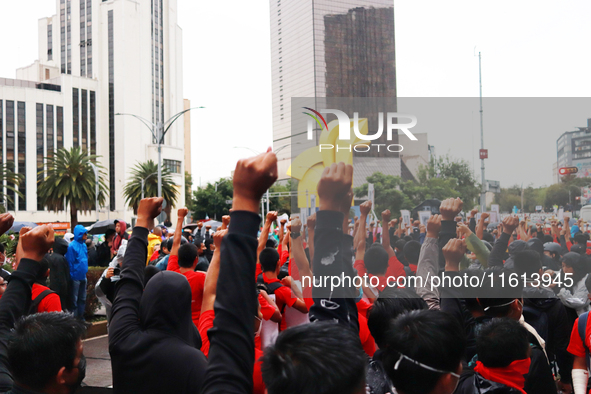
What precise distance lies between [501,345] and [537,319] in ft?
6.85

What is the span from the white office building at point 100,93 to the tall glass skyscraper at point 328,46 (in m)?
60.7

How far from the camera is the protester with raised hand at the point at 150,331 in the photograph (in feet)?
6.97

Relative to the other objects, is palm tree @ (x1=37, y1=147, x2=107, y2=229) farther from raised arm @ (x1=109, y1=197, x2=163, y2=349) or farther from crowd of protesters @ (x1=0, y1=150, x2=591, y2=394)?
raised arm @ (x1=109, y1=197, x2=163, y2=349)

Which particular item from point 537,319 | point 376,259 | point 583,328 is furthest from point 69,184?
point 583,328

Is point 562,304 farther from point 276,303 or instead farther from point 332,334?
point 332,334

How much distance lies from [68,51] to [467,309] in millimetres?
82319

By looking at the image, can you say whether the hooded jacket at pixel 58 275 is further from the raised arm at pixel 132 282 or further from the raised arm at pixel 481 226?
the raised arm at pixel 481 226

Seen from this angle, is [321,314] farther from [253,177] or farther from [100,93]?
[100,93]

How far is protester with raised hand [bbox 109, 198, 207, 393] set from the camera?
2.12m

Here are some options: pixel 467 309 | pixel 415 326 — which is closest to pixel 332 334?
pixel 415 326

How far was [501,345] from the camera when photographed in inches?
90.2

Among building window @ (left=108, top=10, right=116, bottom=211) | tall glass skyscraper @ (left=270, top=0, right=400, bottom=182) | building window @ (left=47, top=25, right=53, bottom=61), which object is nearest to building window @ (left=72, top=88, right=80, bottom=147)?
building window @ (left=108, top=10, right=116, bottom=211)

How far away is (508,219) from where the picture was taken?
3818mm

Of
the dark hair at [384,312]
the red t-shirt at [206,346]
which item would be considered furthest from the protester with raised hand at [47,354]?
the dark hair at [384,312]
